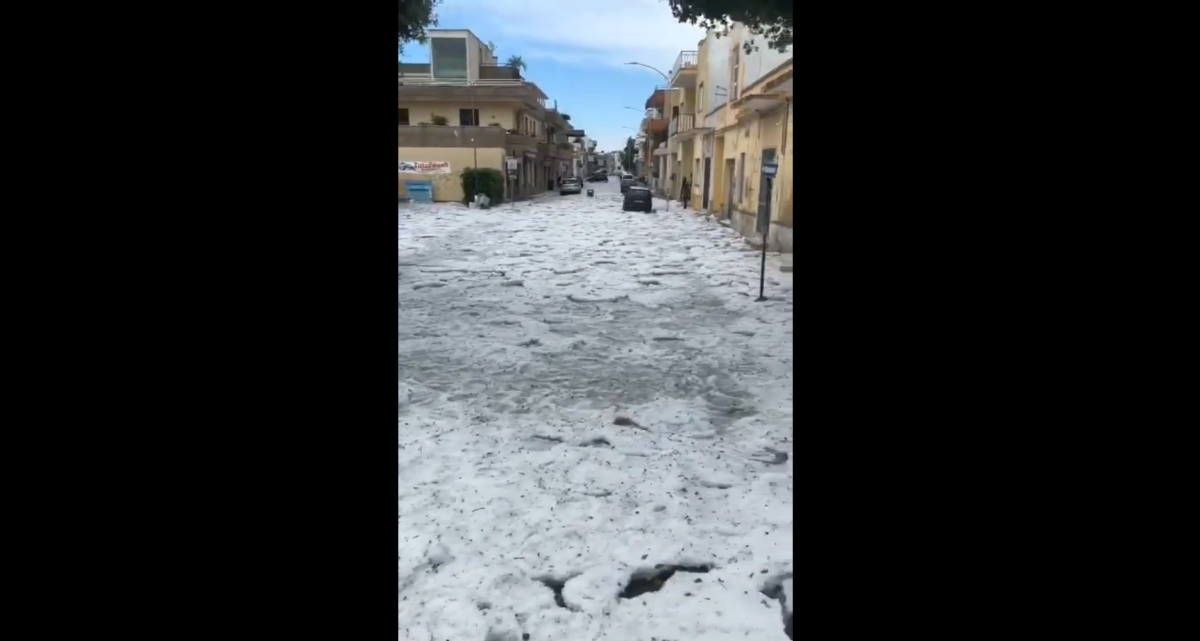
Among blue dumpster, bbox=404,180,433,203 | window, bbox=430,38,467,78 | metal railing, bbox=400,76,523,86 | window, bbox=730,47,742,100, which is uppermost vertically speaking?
window, bbox=430,38,467,78

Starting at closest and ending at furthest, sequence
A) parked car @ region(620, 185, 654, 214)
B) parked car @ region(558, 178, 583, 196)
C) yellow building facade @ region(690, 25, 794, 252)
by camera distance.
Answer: yellow building facade @ region(690, 25, 794, 252), parked car @ region(620, 185, 654, 214), parked car @ region(558, 178, 583, 196)

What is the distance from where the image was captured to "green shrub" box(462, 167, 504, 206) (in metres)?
28.2

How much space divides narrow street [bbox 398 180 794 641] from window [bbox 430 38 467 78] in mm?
28928

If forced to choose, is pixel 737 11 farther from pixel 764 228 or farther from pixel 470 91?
pixel 470 91

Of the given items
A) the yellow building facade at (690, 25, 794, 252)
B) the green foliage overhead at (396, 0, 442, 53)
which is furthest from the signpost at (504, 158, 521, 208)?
the green foliage overhead at (396, 0, 442, 53)

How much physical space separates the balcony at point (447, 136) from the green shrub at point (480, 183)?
1.21 m

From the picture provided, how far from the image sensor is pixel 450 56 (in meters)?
35.0

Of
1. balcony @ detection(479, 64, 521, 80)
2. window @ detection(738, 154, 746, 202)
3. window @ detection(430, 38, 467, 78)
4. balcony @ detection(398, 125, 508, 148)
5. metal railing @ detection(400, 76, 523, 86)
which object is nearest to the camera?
window @ detection(738, 154, 746, 202)

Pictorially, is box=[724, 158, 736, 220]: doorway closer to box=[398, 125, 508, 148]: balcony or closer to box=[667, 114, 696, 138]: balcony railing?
box=[667, 114, 696, 138]: balcony railing

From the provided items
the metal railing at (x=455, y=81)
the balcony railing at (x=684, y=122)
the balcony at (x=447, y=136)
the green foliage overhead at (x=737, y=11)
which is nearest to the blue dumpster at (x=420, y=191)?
the balcony at (x=447, y=136)

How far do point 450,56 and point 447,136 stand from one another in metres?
8.66

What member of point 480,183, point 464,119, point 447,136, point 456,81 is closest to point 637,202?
point 480,183
